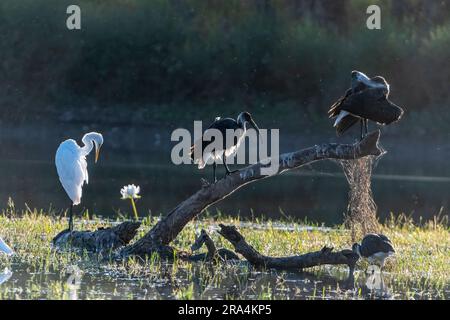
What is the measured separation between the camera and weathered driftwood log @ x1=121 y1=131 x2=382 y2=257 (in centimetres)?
1122

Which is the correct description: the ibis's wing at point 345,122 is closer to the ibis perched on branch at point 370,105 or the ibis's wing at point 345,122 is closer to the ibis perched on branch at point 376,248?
the ibis perched on branch at point 370,105

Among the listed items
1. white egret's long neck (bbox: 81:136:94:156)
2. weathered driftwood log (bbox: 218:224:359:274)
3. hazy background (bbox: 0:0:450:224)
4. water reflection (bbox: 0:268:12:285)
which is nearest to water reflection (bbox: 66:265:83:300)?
water reflection (bbox: 0:268:12:285)

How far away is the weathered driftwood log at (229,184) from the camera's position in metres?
11.2

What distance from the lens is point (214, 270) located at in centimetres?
A: 1109

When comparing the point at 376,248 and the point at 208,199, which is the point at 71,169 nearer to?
the point at 208,199

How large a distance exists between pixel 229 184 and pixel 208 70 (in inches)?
956

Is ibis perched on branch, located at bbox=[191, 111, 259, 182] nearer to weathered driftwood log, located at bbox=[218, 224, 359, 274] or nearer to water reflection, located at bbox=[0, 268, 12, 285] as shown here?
weathered driftwood log, located at bbox=[218, 224, 359, 274]

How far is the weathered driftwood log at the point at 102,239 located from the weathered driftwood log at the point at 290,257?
4.05 ft

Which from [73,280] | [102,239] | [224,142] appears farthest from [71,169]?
[73,280]

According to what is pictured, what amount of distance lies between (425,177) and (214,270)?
1479cm

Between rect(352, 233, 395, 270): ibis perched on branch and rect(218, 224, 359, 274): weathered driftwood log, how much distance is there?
13cm

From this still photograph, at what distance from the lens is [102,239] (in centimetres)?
1197

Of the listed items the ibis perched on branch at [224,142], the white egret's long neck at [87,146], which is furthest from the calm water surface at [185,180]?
the ibis perched on branch at [224,142]
